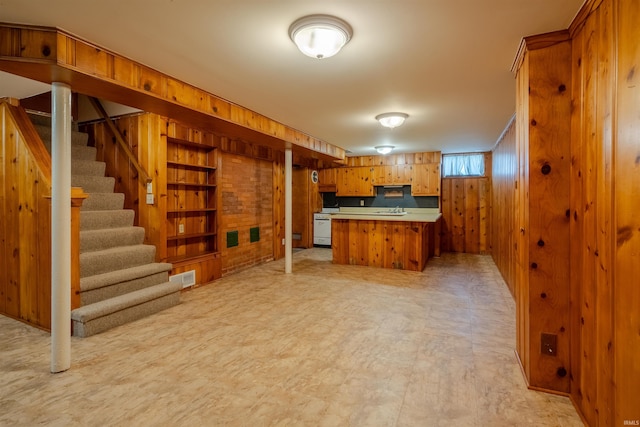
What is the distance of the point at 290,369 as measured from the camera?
2.23 m

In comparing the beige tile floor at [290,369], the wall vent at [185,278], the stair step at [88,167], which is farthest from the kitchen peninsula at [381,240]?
the stair step at [88,167]

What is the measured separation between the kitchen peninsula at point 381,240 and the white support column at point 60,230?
4.23 m

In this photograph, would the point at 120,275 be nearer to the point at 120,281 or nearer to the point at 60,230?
the point at 120,281

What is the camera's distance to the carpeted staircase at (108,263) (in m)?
2.94

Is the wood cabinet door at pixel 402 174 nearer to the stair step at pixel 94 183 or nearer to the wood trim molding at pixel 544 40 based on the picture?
the wood trim molding at pixel 544 40

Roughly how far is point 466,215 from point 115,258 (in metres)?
6.73

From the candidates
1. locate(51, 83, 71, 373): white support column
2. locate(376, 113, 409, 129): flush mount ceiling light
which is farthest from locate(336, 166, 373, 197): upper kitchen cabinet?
locate(51, 83, 71, 373): white support column

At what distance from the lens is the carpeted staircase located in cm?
294

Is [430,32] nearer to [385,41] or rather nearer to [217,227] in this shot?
[385,41]

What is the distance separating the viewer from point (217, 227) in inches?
190

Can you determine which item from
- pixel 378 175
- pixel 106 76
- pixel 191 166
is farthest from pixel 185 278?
pixel 378 175

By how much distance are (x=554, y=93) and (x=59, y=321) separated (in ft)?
12.1

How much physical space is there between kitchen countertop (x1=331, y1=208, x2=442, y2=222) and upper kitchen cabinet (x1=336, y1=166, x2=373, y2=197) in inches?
17.4

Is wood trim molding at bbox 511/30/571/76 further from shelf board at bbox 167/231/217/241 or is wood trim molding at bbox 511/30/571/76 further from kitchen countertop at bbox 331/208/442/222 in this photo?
shelf board at bbox 167/231/217/241
